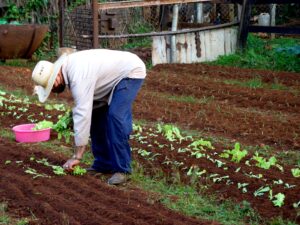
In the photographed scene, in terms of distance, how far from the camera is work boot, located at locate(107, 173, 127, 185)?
18.6ft

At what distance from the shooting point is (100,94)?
220 inches

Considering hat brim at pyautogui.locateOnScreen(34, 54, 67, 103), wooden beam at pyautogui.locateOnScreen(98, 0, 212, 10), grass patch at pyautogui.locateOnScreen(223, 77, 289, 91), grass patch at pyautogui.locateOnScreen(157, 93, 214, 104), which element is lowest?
grass patch at pyautogui.locateOnScreen(157, 93, 214, 104)

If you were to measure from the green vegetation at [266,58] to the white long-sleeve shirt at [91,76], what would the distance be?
7156 mm

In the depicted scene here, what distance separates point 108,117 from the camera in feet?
18.1

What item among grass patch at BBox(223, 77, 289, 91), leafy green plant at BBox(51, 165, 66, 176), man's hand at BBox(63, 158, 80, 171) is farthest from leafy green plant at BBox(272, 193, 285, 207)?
grass patch at BBox(223, 77, 289, 91)

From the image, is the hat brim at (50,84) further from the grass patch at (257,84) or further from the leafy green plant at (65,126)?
the grass patch at (257,84)

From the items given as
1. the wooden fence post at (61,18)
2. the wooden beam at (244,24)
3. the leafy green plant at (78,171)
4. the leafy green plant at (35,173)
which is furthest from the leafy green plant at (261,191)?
the wooden fence post at (61,18)

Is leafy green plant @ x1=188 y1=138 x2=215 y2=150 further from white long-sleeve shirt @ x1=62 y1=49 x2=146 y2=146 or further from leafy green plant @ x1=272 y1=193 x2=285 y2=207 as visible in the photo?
leafy green plant @ x1=272 y1=193 x2=285 y2=207

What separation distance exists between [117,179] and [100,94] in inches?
29.8

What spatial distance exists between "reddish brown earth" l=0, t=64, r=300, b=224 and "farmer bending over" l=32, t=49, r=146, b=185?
1.00ft

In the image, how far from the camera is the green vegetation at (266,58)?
40.7ft

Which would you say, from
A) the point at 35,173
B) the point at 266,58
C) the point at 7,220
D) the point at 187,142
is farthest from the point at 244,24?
the point at 7,220

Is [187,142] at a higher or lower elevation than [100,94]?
lower

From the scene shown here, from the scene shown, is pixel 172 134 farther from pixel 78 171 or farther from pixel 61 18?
pixel 61 18
